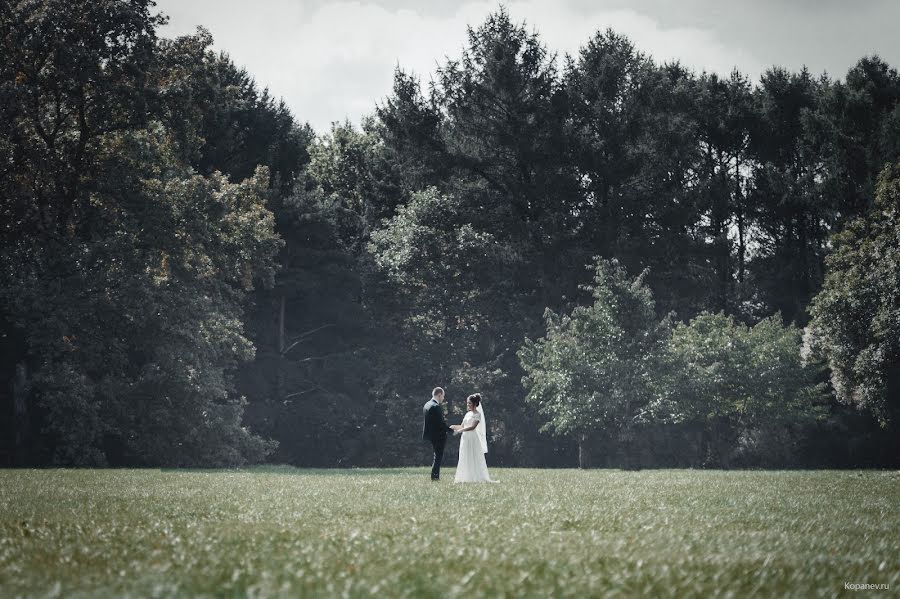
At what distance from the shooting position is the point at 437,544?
9461 millimetres

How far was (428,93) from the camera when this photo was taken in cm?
5722

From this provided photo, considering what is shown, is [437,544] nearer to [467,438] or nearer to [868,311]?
[467,438]

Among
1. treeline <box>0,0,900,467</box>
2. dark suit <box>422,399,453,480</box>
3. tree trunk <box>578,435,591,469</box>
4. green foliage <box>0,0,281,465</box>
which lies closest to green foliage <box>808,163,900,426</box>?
treeline <box>0,0,900,467</box>

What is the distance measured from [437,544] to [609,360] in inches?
1244

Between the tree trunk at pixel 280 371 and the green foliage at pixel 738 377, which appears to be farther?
the tree trunk at pixel 280 371

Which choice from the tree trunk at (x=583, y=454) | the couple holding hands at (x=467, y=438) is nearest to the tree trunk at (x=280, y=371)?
the tree trunk at (x=583, y=454)

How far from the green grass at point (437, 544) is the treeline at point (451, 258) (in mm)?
22135

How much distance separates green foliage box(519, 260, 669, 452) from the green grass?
2293 centimetres

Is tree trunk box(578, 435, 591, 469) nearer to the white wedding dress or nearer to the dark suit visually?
the white wedding dress

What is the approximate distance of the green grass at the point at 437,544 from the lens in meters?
7.15

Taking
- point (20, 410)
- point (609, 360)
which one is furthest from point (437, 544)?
point (20, 410)

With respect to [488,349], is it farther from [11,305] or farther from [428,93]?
[11,305]

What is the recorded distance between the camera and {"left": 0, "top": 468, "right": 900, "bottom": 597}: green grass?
23.5 feet

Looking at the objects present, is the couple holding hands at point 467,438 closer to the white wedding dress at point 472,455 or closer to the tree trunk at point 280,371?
the white wedding dress at point 472,455
